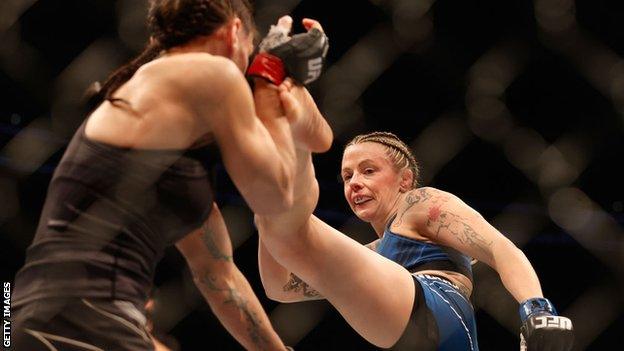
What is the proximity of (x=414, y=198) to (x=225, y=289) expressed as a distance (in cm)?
90

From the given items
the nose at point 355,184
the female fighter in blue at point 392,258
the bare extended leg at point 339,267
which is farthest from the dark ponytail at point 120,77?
the nose at point 355,184

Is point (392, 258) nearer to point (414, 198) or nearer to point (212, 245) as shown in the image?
point (414, 198)

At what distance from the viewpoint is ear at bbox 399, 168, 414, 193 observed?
2.46 m

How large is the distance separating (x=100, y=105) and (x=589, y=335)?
363 centimetres

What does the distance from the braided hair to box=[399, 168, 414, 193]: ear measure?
3.95 feet

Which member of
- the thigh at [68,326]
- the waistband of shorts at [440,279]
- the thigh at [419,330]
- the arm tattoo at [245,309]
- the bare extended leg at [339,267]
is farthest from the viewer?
the waistband of shorts at [440,279]

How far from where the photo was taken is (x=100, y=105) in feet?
4.10

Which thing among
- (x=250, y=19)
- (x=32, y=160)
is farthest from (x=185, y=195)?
(x=32, y=160)

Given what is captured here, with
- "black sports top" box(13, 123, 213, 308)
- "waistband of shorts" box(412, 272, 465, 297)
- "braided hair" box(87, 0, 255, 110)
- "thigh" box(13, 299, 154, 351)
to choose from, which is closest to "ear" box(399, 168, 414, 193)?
"waistband of shorts" box(412, 272, 465, 297)

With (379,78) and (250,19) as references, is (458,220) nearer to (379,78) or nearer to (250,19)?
(250,19)

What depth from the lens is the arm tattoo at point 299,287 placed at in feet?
7.01

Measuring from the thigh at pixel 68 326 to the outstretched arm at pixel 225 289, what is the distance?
0.34 m

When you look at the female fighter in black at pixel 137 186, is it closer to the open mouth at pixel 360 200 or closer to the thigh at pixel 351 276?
the thigh at pixel 351 276

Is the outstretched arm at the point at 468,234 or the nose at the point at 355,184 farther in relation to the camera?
the nose at the point at 355,184
